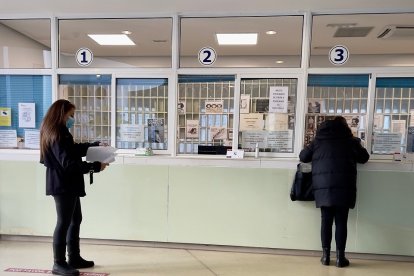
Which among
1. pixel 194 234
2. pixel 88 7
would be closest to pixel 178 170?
pixel 194 234

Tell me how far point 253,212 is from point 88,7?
106 inches

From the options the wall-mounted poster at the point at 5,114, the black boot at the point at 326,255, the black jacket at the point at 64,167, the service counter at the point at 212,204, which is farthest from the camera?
the wall-mounted poster at the point at 5,114

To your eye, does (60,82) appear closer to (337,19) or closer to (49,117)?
(49,117)

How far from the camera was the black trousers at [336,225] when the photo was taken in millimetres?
2803

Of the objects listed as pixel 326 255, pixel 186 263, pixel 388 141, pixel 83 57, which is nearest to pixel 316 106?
pixel 388 141

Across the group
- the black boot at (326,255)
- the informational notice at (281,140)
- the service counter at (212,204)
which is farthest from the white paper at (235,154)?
the black boot at (326,255)

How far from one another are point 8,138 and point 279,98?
306cm

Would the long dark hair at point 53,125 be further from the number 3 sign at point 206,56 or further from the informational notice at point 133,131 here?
the number 3 sign at point 206,56

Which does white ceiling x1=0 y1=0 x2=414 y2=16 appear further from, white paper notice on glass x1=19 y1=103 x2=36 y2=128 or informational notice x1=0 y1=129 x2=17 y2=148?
informational notice x1=0 y1=129 x2=17 y2=148

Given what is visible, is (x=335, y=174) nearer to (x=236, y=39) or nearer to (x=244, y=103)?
(x=244, y=103)

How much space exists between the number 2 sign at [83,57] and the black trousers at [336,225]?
9.28 feet

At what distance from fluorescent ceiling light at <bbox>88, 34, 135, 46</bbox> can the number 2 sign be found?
0.25 metres

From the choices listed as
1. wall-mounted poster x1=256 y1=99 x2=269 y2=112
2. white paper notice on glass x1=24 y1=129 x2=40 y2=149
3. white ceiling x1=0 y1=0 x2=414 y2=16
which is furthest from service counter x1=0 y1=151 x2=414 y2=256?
white ceiling x1=0 y1=0 x2=414 y2=16

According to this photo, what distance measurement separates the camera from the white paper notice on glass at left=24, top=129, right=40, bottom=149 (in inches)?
137
